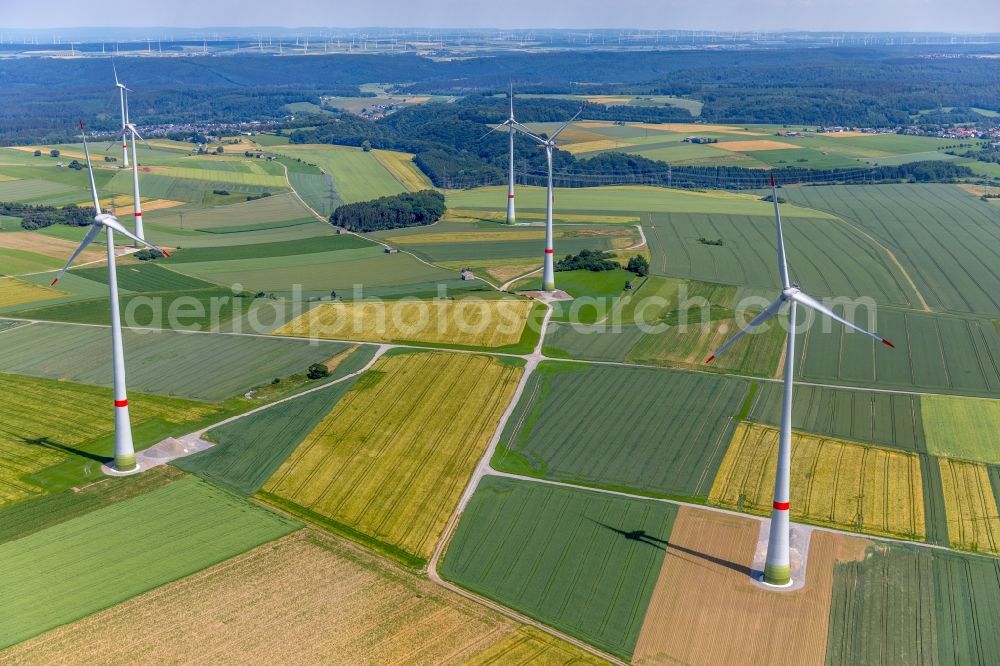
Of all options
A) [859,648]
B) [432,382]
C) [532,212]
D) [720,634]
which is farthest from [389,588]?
[532,212]

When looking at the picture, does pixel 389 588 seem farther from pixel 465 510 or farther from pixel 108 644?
pixel 108 644

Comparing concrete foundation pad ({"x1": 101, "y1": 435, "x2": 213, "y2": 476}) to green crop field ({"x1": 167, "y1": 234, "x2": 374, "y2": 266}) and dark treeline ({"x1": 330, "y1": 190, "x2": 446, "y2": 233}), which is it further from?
dark treeline ({"x1": 330, "y1": 190, "x2": 446, "y2": 233})

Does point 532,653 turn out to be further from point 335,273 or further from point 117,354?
point 335,273

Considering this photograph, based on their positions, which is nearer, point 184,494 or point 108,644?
point 108,644

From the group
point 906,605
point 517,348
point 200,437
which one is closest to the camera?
point 906,605

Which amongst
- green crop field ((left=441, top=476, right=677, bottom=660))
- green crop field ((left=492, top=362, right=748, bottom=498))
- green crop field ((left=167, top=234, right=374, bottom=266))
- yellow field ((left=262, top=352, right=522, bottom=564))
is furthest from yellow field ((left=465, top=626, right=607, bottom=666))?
green crop field ((left=167, top=234, right=374, bottom=266))

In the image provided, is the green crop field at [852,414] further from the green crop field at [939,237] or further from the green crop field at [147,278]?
the green crop field at [147,278]

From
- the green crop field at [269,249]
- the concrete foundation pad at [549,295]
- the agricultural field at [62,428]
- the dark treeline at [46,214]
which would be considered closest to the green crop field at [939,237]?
the concrete foundation pad at [549,295]
